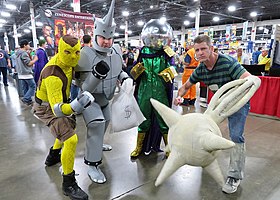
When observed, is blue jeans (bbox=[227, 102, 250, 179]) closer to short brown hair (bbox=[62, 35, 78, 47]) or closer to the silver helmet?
the silver helmet

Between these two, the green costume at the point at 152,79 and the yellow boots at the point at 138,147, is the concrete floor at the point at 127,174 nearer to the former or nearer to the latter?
the yellow boots at the point at 138,147

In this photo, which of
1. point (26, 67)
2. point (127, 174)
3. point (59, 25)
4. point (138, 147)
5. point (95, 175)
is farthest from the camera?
point (26, 67)

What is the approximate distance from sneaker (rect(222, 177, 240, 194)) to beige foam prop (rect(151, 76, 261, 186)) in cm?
73

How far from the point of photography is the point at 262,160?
2.35 m

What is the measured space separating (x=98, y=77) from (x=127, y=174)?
99 cm

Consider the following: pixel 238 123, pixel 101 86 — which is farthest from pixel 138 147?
pixel 238 123

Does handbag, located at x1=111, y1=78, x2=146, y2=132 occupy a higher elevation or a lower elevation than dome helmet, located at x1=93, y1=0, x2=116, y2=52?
lower

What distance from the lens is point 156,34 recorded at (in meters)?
2.09

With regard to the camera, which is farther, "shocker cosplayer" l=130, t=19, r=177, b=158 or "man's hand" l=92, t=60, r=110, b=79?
"shocker cosplayer" l=130, t=19, r=177, b=158

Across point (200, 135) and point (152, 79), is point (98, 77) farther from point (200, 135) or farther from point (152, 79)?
point (200, 135)

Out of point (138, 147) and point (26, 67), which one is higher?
point (26, 67)

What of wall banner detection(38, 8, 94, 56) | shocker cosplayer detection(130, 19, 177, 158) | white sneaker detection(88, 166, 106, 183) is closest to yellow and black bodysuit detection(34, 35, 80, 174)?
white sneaker detection(88, 166, 106, 183)

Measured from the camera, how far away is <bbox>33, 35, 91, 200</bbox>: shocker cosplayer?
1.49 m

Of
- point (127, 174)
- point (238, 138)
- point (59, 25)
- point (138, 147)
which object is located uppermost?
point (59, 25)
